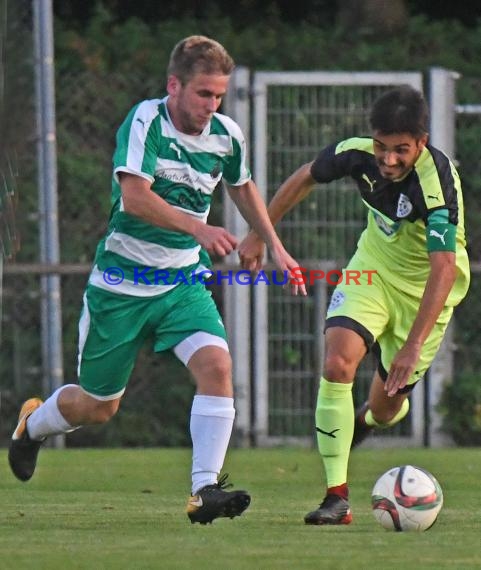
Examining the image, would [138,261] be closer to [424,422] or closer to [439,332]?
[439,332]

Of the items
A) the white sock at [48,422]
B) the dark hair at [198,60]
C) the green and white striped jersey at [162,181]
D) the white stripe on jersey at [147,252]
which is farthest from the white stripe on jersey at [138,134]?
the white sock at [48,422]

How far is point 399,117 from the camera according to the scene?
25.2 ft

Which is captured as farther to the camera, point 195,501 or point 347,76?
point 347,76

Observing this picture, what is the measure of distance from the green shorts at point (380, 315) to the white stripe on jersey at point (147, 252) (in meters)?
0.75

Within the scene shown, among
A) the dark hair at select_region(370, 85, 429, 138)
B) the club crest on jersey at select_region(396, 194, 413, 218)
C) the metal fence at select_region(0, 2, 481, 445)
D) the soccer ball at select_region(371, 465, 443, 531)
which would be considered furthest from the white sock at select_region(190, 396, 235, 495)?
the metal fence at select_region(0, 2, 481, 445)

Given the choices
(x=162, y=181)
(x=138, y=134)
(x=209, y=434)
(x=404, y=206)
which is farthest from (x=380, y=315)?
(x=138, y=134)

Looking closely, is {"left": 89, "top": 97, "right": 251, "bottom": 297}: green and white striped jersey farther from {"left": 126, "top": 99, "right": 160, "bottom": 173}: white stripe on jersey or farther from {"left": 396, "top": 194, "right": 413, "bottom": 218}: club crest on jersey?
{"left": 396, "top": 194, "right": 413, "bottom": 218}: club crest on jersey

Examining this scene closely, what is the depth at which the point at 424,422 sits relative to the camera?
44.0 feet

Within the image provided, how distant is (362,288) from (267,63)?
18.4 feet

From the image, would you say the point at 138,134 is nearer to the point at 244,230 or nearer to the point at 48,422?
the point at 48,422

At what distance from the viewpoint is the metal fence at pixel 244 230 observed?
1315 centimetres

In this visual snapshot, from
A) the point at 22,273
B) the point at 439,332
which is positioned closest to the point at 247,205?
the point at 439,332

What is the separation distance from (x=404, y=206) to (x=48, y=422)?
1.92m

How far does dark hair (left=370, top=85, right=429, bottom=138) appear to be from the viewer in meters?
7.69
